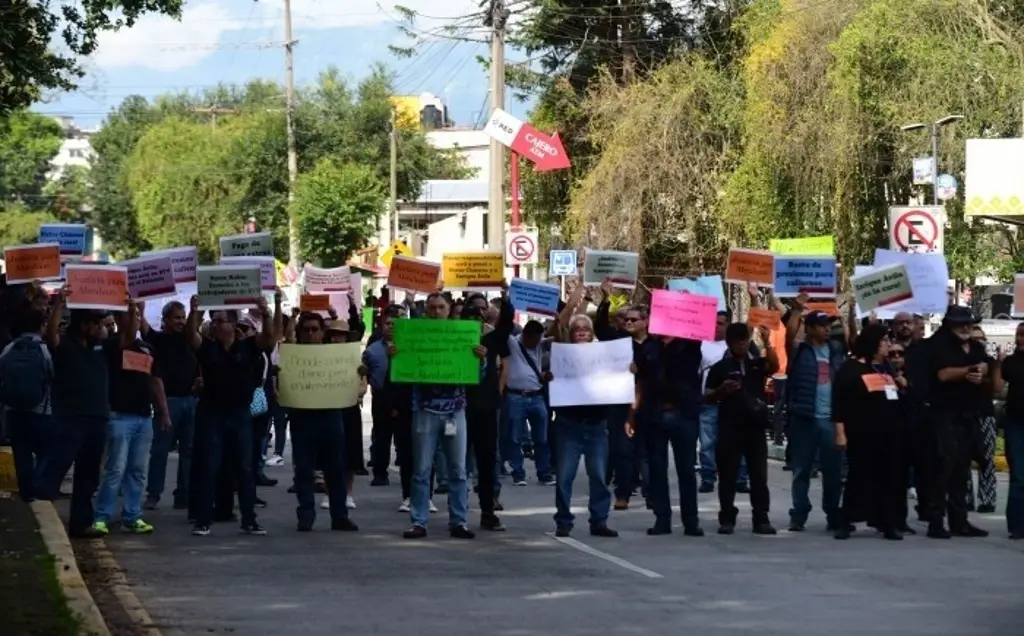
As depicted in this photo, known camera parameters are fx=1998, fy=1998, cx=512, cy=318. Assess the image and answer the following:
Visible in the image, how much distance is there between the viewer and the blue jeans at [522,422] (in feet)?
68.5

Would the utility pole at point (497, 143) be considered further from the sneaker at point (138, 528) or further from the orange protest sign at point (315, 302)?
the sneaker at point (138, 528)

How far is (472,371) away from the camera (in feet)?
51.5

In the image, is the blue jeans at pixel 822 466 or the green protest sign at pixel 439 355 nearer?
the green protest sign at pixel 439 355

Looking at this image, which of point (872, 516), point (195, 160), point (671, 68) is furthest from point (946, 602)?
point (195, 160)

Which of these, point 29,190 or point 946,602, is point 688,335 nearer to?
point 946,602

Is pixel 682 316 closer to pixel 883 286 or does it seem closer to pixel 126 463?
pixel 883 286

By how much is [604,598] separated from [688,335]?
4205 mm

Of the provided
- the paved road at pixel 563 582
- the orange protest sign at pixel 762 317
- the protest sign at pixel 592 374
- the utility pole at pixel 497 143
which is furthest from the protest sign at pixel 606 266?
the utility pole at pixel 497 143

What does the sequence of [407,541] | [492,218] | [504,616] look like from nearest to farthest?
[504,616] < [407,541] < [492,218]

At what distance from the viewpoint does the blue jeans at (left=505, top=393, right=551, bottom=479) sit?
20875mm

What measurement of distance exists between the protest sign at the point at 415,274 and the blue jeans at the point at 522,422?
5.72 ft

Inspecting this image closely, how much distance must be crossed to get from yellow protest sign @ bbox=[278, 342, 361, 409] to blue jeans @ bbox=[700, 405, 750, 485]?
16.2 ft

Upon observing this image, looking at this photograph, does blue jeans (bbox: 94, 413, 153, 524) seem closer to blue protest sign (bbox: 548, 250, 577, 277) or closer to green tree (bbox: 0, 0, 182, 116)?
green tree (bbox: 0, 0, 182, 116)

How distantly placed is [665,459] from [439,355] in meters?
2.06
